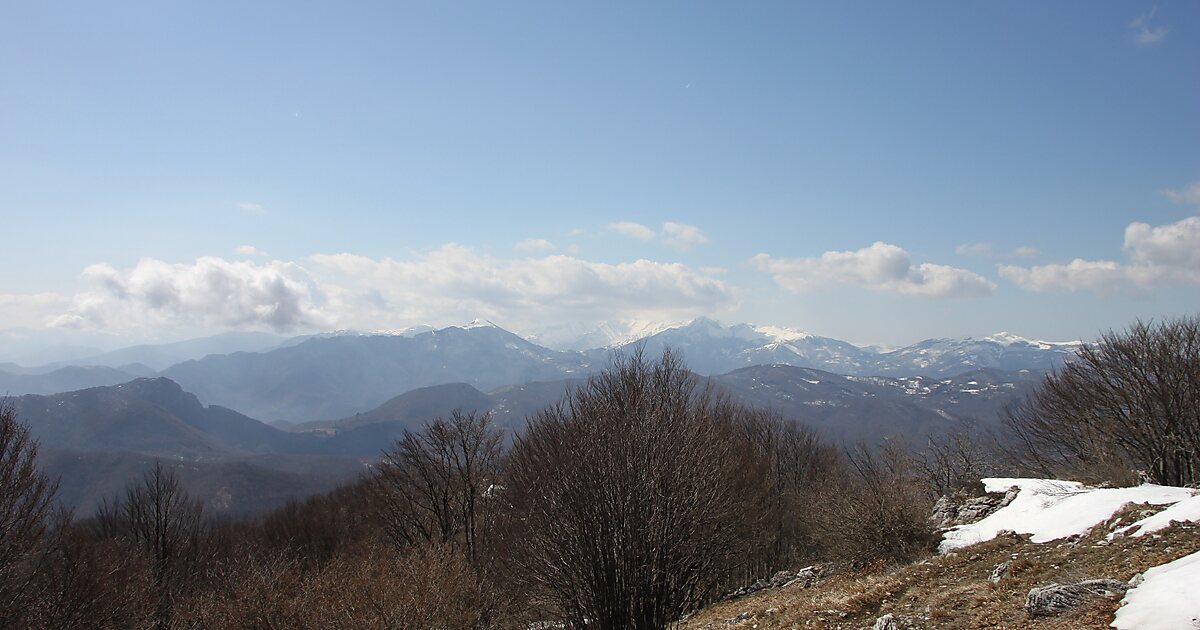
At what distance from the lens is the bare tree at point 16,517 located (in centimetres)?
2570

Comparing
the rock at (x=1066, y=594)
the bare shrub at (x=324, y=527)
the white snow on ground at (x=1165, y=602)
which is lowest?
the bare shrub at (x=324, y=527)

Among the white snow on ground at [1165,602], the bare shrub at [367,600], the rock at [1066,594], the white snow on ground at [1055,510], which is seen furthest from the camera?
the bare shrub at [367,600]

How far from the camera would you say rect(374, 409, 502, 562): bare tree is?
48.5m

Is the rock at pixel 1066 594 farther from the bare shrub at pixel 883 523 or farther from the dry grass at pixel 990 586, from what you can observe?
the bare shrub at pixel 883 523

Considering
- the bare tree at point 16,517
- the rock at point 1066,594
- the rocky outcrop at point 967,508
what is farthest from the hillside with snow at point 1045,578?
the bare tree at point 16,517

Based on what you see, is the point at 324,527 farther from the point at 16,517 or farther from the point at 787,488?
the point at 787,488

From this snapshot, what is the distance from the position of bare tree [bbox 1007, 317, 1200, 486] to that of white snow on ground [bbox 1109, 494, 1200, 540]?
1173cm

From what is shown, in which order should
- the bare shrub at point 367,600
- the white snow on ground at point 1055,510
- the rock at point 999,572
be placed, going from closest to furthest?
the rock at point 999,572 < the white snow on ground at point 1055,510 < the bare shrub at point 367,600

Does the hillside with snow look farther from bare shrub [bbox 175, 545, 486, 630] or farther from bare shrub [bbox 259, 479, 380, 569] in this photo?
bare shrub [bbox 259, 479, 380, 569]

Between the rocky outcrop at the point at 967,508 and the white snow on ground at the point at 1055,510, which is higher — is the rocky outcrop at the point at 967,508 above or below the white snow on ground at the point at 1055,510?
below

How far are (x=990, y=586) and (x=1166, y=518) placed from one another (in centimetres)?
650

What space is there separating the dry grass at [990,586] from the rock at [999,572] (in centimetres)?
18

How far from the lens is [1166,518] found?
16.7 m

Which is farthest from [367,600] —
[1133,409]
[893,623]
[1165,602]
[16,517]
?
[1133,409]
